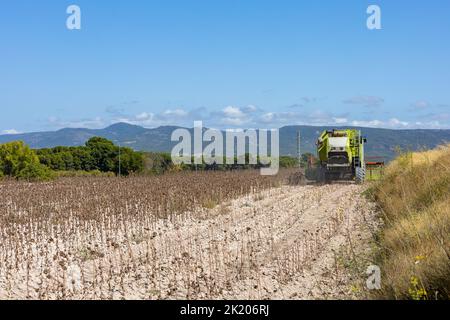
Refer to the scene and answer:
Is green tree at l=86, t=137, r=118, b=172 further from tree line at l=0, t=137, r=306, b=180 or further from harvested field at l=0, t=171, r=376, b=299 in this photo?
harvested field at l=0, t=171, r=376, b=299

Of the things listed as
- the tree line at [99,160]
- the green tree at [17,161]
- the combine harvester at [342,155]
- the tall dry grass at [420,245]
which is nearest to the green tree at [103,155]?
the tree line at [99,160]

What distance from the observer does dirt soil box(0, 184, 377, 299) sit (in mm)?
7559

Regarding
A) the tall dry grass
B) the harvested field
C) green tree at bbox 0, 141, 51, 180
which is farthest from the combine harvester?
green tree at bbox 0, 141, 51, 180

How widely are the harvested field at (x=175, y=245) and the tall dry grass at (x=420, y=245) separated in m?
0.72

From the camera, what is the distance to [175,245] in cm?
1082

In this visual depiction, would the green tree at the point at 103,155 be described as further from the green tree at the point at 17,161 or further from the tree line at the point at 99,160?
the green tree at the point at 17,161

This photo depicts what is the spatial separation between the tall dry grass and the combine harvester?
11.0 m

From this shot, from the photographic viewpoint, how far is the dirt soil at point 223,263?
24.8 feet

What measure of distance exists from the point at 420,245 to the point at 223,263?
10.0 feet
